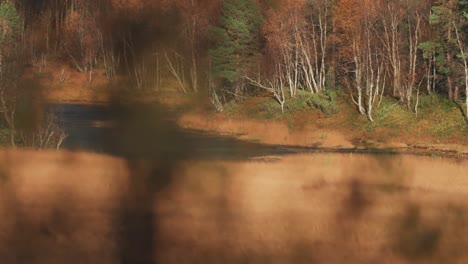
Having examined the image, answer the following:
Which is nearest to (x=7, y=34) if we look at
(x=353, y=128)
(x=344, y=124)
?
(x=353, y=128)

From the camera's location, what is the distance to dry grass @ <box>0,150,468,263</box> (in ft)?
31.7

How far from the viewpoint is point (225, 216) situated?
40.4ft

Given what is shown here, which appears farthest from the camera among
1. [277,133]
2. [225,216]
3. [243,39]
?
[243,39]

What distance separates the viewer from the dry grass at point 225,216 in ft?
31.7

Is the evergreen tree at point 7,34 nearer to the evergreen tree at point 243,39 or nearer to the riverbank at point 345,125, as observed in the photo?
the riverbank at point 345,125

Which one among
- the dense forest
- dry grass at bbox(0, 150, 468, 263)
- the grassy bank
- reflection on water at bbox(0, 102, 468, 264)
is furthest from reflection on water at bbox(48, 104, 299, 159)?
the dense forest

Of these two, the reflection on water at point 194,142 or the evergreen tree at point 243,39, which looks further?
the evergreen tree at point 243,39

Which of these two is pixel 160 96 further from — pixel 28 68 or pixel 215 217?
pixel 215 217

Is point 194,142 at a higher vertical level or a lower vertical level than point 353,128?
higher

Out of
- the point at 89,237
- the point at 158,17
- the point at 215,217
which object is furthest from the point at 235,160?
the point at 158,17

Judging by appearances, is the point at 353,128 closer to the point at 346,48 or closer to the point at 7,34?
the point at 346,48

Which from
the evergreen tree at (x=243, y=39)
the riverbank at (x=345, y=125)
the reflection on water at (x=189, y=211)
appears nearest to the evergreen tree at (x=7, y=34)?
the reflection on water at (x=189, y=211)

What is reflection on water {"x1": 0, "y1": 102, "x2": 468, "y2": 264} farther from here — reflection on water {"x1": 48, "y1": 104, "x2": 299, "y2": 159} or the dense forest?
the dense forest

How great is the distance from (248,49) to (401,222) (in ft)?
95.6
